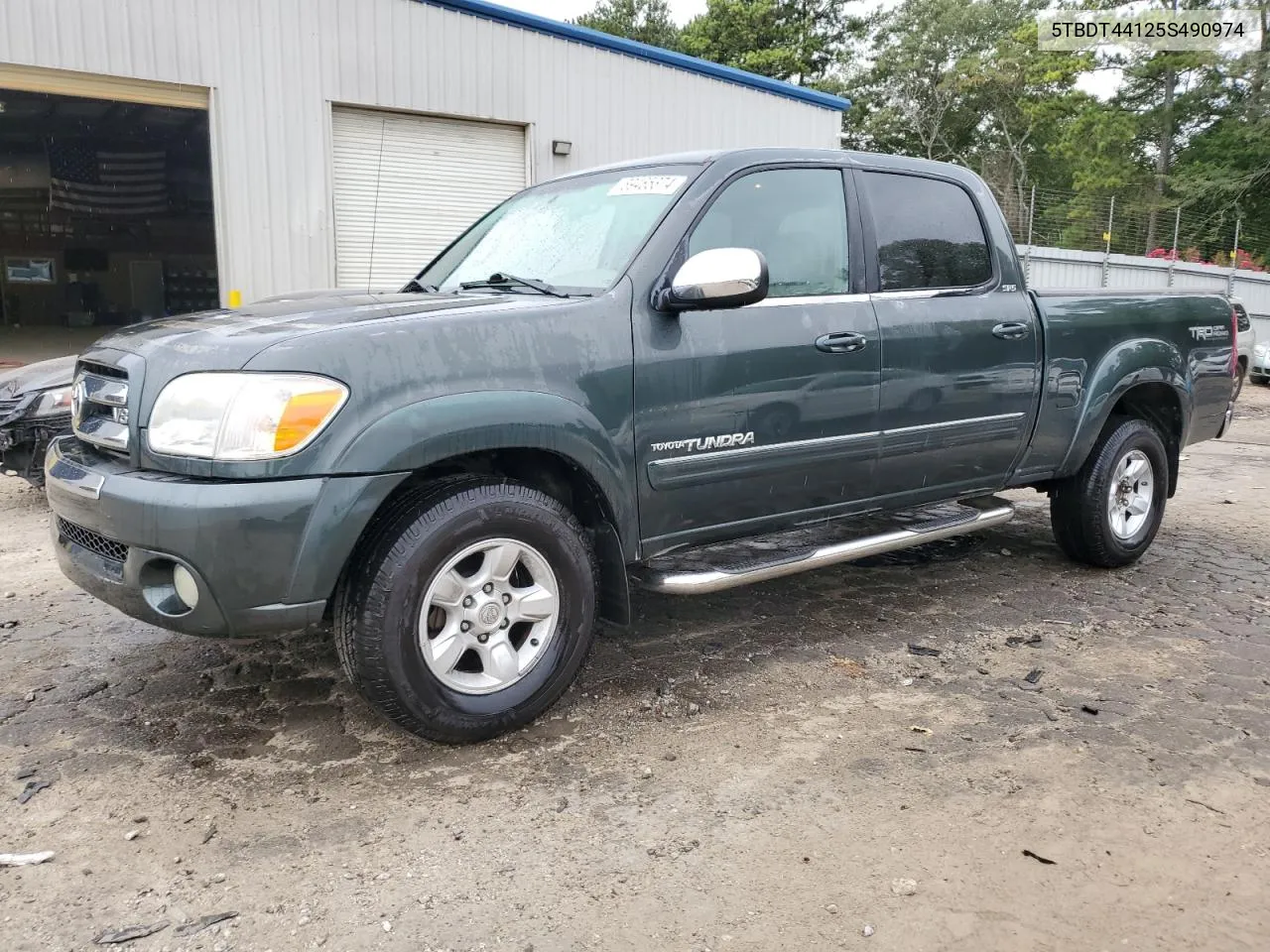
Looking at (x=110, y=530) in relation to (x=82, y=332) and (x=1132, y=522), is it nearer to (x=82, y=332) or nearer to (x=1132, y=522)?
(x=1132, y=522)

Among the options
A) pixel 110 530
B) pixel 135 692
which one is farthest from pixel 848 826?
pixel 135 692

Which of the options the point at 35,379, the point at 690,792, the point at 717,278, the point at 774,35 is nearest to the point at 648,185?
the point at 717,278

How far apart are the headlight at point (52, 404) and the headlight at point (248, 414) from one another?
3607mm

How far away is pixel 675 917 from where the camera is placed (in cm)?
219

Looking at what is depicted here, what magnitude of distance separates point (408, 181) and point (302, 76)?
1609 millimetres

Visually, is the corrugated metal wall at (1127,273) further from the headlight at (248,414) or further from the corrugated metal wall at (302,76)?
the headlight at (248,414)

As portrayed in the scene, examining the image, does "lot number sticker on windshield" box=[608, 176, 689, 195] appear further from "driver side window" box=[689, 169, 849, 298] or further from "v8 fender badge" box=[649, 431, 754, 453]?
"v8 fender badge" box=[649, 431, 754, 453]

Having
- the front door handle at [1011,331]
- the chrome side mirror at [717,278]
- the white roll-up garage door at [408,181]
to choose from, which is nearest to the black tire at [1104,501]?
the front door handle at [1011,331]

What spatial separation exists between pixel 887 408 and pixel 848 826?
5.75 feet

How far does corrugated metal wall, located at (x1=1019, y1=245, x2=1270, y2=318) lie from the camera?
69.4 ft

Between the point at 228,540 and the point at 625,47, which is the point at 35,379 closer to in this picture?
the point at 228,540

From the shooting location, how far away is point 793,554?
3.60 m

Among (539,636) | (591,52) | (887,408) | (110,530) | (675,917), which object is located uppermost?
(591,52)

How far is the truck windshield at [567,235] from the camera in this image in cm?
340
